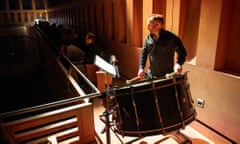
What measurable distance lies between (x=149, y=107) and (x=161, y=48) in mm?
837

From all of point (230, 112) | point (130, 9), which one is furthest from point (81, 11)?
point (230, 112)

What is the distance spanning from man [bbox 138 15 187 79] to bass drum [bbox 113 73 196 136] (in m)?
0.46

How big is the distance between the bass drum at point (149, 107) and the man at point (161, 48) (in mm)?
457

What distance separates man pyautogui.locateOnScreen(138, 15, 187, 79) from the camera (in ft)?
6.81

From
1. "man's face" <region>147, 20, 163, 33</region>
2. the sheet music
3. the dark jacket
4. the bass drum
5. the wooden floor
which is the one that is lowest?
the wooden floor

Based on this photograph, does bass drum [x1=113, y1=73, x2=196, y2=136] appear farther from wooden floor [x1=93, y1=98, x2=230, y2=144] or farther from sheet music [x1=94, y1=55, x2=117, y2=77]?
wooden floor [x1=93, y1=98, x2=230, y2=144]

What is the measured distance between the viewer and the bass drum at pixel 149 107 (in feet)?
5.11

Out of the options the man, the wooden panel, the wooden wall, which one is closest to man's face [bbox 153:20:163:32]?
the man

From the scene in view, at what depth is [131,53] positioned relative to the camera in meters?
→ 4.11

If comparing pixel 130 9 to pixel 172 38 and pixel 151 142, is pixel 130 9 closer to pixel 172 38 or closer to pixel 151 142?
pixel 172 38

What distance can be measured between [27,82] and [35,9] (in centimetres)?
1128

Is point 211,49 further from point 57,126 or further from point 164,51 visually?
point 57,126

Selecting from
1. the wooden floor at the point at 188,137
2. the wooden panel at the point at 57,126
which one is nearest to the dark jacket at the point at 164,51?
the wooden floor at the point at 188,137

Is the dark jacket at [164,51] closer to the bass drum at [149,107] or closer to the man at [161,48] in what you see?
the man at [161,48]
